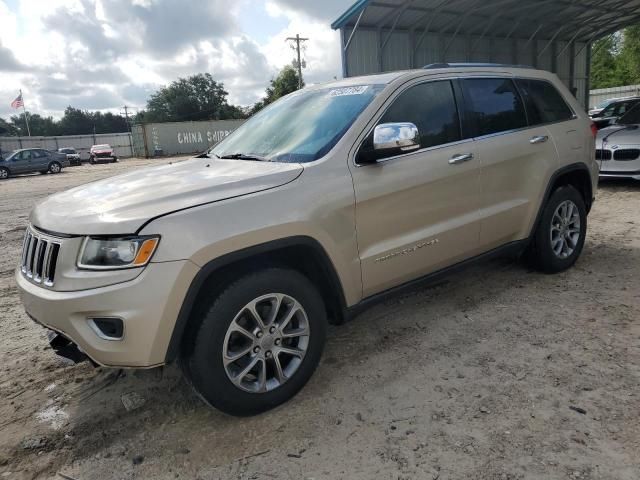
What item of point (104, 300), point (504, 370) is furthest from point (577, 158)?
point (104, 300)

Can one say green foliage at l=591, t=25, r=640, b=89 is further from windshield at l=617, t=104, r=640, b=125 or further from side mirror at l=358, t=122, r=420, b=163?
side mirror at l=358, t=122, r=420, b=163

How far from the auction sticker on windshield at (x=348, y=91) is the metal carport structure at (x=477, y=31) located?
11.0 m

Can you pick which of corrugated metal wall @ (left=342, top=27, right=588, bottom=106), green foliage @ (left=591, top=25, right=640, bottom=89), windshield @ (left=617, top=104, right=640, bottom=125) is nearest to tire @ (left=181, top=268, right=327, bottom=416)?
windshield @ (left=617, top=104, right=640, bottom=125)

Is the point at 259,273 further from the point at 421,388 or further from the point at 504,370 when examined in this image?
the point at 504,370

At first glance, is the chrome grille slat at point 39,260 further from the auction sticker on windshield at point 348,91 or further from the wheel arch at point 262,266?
the auction sticker on windshield at point 348,91

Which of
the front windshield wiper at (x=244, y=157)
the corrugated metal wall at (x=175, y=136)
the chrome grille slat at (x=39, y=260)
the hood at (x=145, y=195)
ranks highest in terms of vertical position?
the corrugated metal wall at (x=175, y=136)

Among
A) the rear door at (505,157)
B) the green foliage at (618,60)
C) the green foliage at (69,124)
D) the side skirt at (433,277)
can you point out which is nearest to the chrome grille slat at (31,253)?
the side skirt at (433,277)

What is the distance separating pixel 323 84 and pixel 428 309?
2041mm

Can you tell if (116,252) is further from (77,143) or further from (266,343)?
(77,143)

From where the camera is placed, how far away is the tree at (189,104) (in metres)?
75.3

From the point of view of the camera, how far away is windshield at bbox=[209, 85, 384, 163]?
312 cm

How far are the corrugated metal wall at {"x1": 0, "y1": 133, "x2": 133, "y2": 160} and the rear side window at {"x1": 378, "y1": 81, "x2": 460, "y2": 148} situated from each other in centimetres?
4948

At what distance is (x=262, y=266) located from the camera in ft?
8.98

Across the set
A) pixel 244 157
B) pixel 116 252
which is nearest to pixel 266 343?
pixel 116 252
